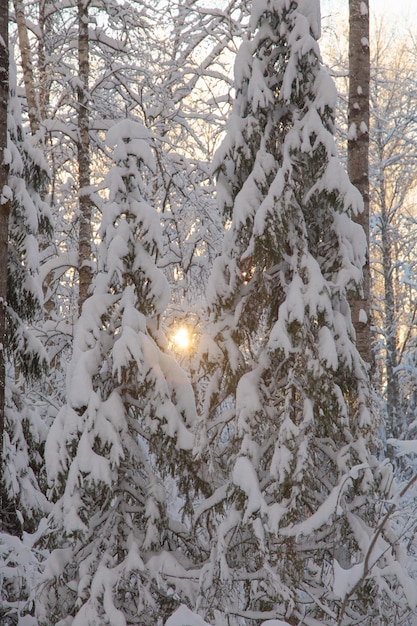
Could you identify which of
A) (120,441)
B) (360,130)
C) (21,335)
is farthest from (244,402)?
(360,130)

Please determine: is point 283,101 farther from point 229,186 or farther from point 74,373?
point 74,373

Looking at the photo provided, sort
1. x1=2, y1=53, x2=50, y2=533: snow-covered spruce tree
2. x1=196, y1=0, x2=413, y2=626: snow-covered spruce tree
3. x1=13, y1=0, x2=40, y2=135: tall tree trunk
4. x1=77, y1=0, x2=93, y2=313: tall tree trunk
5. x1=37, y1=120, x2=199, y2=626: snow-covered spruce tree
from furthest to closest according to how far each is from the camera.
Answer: x1=13, y1=0, x2=40, y2=135: tall tree trunk < x1=77, y1=0, x2=93, y2=313: tall tree trunk < x1=2, y1=53, x2=50, y2=533: snow-covered spruce tree < x1=37, y1=120, x2=199, y2=626: snow-covered spruce tree < x1=196, y1=0, x2=413, y2=626: snow-covered spruce tree

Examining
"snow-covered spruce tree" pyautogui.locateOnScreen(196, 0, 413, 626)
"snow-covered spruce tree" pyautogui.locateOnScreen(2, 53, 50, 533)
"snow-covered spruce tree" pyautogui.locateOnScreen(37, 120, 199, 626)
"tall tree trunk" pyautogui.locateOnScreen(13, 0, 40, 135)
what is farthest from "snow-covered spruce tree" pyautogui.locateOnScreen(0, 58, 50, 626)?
"tall tree trunk" pyautogui.locateOnScreen(13, 0, 40, 135)

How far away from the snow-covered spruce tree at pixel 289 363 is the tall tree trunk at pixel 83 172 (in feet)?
12.3

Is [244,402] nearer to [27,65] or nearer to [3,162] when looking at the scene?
[3,162]

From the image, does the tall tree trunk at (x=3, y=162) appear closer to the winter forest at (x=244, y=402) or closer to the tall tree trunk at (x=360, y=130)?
the winter forest at (x=244, y=402)

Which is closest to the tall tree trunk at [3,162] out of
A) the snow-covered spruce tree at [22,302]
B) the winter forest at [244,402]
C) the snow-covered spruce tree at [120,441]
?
the winter forest at [244,402]

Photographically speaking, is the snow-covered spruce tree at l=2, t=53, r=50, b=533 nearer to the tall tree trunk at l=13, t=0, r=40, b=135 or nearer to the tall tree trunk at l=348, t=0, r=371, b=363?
the tall tree trunk at l=13, t=0, r=40, b=135

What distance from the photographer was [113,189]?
6.82m

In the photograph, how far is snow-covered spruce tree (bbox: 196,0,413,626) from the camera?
5.75 m

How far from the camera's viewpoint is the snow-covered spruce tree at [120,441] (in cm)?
620

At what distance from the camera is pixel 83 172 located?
33.2 ft

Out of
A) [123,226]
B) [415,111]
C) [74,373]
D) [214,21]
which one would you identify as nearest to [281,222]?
[123,226]

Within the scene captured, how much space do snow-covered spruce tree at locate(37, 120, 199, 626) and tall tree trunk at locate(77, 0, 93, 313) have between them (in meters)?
2.81
